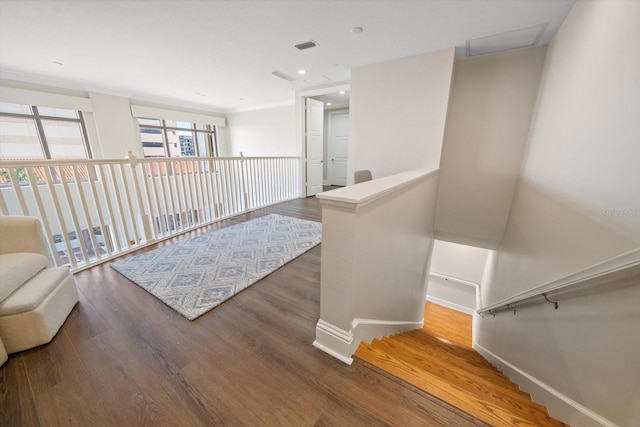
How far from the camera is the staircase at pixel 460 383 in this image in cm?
106

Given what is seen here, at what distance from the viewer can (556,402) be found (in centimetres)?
118

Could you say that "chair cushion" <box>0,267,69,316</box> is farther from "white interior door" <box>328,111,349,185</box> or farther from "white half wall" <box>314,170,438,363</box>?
"white interior door" <box>328,111,349,185</box>

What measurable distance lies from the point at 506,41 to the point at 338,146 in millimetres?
4516

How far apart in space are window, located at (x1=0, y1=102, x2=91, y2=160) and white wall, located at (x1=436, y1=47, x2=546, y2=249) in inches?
294

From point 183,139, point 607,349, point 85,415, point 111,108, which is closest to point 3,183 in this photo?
point 111,108

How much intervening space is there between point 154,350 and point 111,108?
615cm

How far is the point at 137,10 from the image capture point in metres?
2.16

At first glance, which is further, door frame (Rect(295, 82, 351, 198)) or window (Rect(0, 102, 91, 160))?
door frame (Rect(295, 82, 351, 198))

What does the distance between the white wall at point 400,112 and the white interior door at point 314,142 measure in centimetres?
157

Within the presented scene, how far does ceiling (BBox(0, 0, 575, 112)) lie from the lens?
2.10 metres

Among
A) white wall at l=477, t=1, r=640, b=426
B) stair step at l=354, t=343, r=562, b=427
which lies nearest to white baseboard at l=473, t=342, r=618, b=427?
white wall at l=477, t=1, r=640, b=426

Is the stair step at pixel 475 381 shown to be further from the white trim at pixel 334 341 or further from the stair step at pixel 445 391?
the white trim at pixel 334 341

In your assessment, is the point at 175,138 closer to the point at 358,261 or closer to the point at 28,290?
the point at 28,290

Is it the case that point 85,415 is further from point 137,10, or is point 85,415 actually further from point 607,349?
point 137,10
